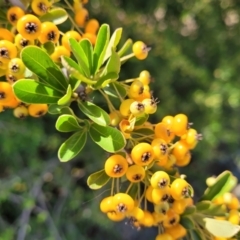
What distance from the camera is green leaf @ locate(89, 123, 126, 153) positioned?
67cm

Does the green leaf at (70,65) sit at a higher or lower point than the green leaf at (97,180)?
higher

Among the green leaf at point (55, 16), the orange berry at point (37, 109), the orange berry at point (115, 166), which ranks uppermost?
the green leaf at point (55, 16)

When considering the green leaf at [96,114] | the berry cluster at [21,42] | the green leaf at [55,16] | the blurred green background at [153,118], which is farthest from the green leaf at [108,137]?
the blurred green background at [153,118]

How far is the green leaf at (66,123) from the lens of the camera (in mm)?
691

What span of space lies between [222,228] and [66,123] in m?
0.38

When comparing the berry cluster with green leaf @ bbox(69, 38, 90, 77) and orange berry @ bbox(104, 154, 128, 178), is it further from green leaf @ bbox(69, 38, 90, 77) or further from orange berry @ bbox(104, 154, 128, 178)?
orange berry @ bbox(104, 154, 128, 178)

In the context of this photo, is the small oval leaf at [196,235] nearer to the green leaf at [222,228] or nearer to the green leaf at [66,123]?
the green leaf at [222,228]

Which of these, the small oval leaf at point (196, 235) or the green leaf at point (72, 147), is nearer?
the green leaf at point (72, 147)

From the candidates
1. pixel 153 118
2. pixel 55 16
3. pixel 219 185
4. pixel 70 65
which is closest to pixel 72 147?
pixel 70 65

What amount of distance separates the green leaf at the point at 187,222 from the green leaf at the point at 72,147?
29 centimetres

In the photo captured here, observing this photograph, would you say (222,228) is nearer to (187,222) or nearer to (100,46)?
(187,222)

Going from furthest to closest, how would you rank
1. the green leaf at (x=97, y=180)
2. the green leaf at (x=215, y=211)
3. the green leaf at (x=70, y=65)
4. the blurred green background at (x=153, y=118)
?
the blurred green background at (x=153, y=118)
the green leaf at (x=215, y=211)
the green leaf at (x=97, y=180)
the green leaf at (x=70, y=65)

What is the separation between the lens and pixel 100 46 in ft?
2.43

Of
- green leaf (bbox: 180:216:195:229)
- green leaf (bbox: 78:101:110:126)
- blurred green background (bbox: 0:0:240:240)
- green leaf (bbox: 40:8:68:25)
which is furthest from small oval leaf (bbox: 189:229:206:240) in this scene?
blurred green background (bbox: 0:0:240:240)
